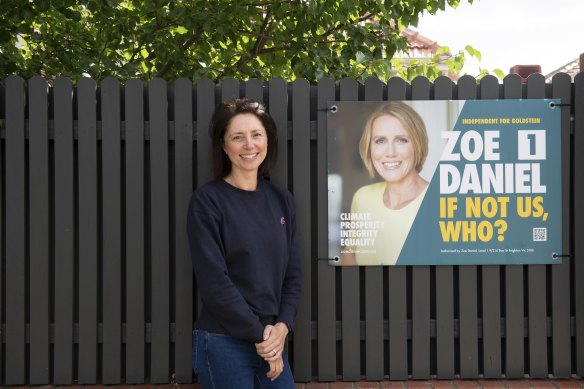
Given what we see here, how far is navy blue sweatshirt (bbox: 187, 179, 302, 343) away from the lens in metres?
3.22

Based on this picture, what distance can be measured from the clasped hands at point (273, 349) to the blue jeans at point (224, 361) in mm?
71

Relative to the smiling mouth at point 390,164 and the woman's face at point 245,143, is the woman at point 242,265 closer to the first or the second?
the woman's face at point 245,143

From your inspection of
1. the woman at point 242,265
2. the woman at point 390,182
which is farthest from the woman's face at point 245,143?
the woman at point 390,182

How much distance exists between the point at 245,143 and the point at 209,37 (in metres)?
4.15

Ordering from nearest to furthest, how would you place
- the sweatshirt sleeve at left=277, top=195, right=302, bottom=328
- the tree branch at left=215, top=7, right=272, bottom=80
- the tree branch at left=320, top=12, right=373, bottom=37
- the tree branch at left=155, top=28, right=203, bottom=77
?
the sweatshirt sleeve at left=277, top=195, right=302, bottom=328, the tree branch at left=320, top=12, right=373, bottom=37, the tree branch at left=155, top=28, right=203, bottom=77, the tree branch at left=215, top=7, right=272, bottom=80

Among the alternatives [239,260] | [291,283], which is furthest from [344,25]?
[239,260]

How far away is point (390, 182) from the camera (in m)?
4.52

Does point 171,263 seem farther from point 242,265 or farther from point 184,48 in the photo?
point 184,48

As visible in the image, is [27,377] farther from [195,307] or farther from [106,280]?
[195,307]

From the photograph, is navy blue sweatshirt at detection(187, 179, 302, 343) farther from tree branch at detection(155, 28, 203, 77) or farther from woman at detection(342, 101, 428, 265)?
tree branch at detection(155, 28, 203, 77)

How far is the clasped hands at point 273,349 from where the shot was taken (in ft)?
10.7

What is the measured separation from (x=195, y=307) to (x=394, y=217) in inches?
57.6

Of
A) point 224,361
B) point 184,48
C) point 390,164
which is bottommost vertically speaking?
point 224,361

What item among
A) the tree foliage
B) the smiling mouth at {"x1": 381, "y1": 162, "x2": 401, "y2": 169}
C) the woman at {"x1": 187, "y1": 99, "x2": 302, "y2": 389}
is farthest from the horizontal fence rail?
the tree foliage
